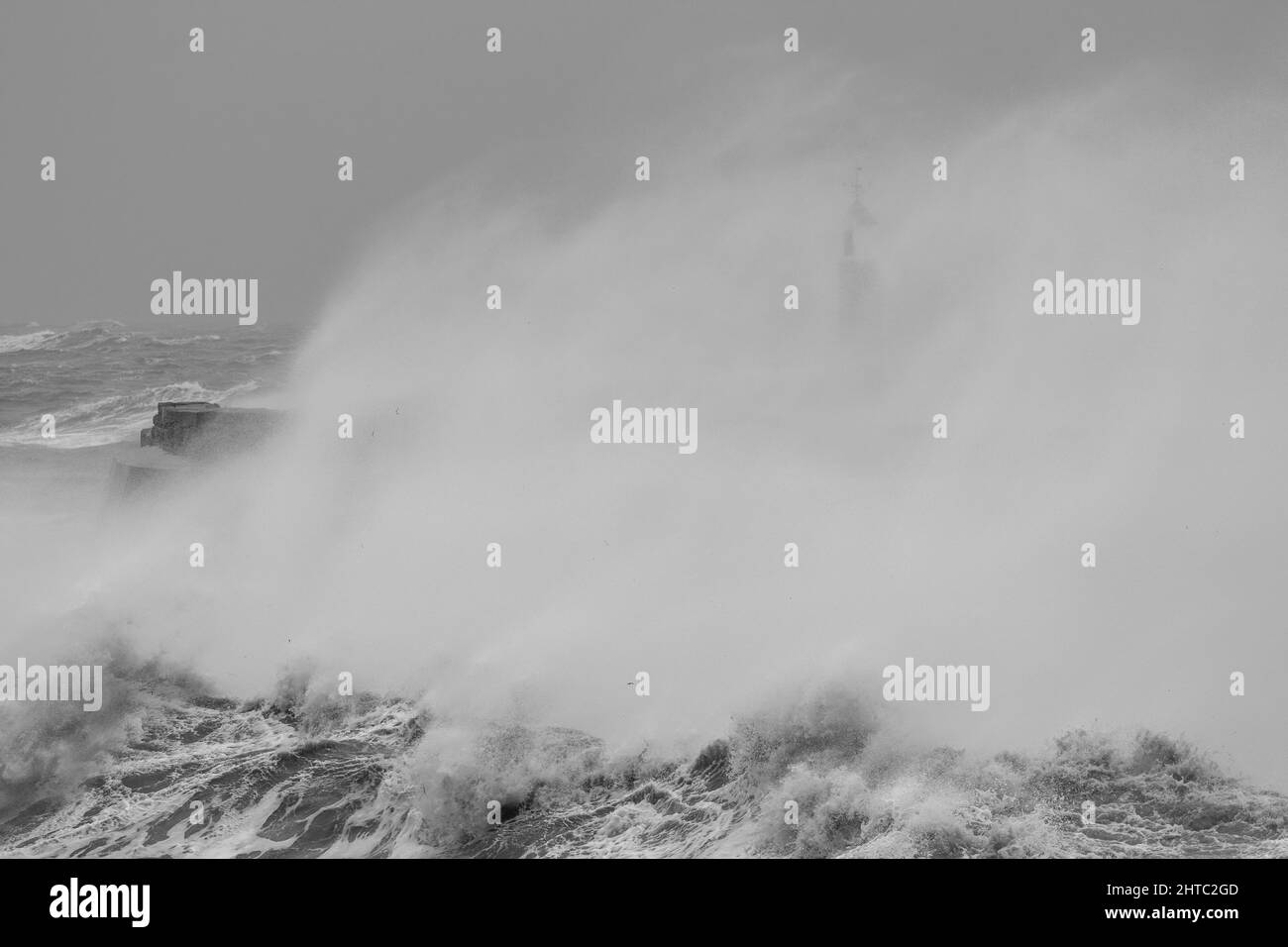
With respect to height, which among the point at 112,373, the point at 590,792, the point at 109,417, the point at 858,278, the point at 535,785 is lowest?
the point at 590,792

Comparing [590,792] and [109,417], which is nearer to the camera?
[590,792]

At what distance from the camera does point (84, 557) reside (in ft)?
85.1

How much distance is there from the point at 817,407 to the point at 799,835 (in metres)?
17.7

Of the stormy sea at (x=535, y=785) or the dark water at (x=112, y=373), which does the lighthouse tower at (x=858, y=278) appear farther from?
the stormy sea at (x=535, y=785)

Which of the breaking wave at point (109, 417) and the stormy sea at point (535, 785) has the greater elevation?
the breaking wave at point (109, 417)

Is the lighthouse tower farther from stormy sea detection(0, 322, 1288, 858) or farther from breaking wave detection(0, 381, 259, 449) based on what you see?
stormy sea detection(0, 322, 1288, 858)

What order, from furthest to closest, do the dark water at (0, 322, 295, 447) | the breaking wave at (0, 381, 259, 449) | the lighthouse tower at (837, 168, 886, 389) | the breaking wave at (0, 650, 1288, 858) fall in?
the lighthouse tower at (837, 168, 886, 389) → the dark water at (0, 322, 295, 447) → the breaking wave at (0, 381, 259, 449) → the breaking wave at (0, 650, 1288, 858)

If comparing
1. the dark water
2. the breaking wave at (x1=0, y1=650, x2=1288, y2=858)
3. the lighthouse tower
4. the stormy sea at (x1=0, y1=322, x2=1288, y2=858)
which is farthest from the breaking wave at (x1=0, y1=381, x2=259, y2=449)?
the lighthouse tower

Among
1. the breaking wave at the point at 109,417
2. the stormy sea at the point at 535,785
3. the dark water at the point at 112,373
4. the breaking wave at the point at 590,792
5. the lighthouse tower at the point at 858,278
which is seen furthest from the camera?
the lighthouse tower at the point at 858,278

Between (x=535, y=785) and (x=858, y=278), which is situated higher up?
(x=858, y=278)

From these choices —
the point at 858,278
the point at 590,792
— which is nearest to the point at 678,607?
the point at 590,792

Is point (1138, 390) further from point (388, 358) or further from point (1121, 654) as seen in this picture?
point (388, 358)

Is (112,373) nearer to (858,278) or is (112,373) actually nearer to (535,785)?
(858,278)

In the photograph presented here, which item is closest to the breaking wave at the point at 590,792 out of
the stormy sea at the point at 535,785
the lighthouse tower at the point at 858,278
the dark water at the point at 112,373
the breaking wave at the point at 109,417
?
the stormy sea at the point at 535,785
